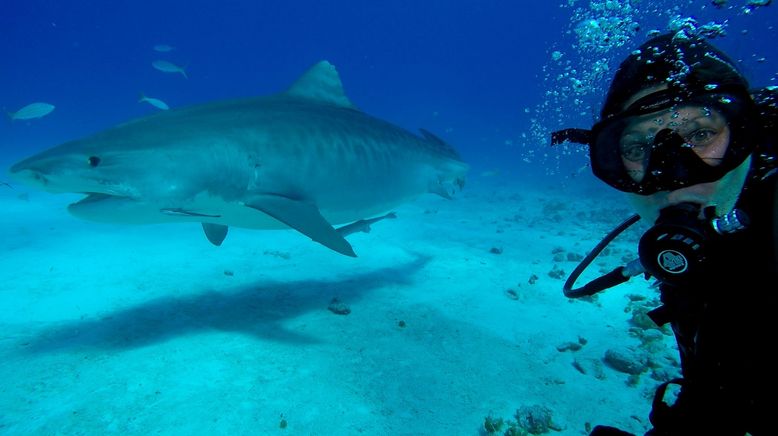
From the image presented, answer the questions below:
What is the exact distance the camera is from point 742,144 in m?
1.71

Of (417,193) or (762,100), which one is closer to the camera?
(762,100)

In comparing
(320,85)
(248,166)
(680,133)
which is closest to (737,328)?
(680,133)

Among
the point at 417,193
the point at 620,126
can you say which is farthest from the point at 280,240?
the point at 620,126

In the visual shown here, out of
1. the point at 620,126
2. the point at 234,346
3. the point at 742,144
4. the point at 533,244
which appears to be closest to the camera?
the point at 742,144

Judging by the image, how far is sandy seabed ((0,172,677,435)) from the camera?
3.32 meters

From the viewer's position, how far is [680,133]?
6.01 ft

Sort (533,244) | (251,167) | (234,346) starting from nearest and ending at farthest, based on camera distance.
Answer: (234,346) < (251,167) < (533,244)

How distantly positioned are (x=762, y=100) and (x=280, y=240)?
891 centimetres

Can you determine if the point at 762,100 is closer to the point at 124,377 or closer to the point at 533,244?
the point at 124,377

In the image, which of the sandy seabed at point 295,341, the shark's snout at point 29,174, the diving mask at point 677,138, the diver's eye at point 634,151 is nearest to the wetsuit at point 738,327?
the diving mask at point 677,138

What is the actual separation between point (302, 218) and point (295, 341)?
1.33m

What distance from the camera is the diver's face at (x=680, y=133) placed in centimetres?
174

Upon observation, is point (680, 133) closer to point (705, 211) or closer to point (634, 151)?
point (634, 151)

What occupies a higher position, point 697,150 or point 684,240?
point 697,150
